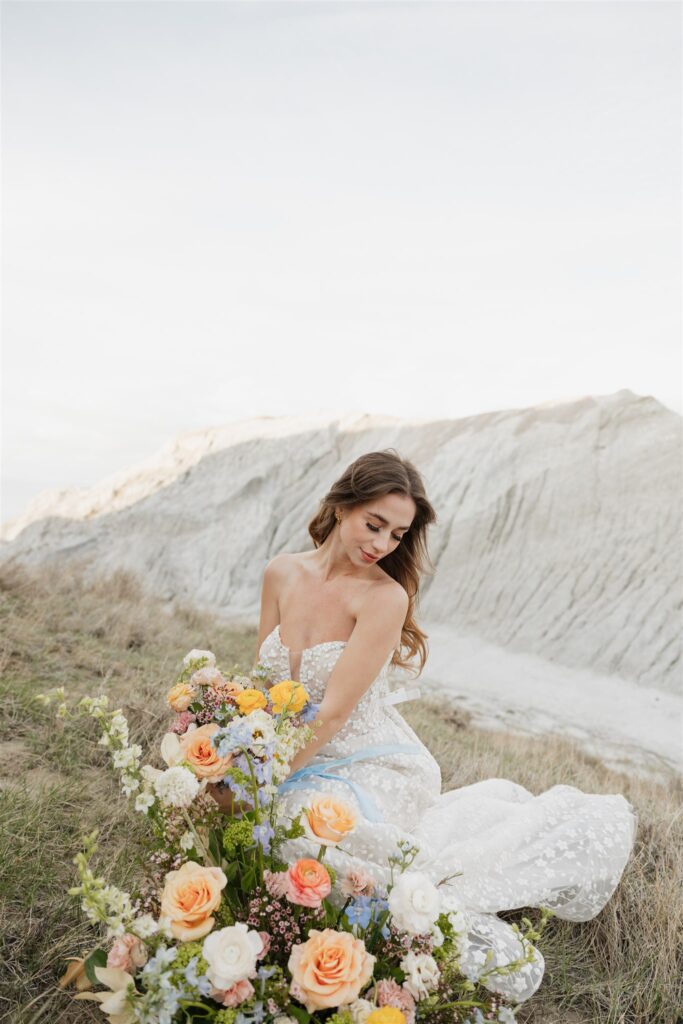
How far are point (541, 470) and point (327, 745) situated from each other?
56.6ft

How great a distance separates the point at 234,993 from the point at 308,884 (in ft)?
0.93

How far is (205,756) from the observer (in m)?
2.00

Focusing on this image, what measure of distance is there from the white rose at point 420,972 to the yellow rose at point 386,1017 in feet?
0.30

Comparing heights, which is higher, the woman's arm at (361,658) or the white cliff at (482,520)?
the woman's arm at (361,658)

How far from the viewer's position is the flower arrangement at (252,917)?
5.52 ft

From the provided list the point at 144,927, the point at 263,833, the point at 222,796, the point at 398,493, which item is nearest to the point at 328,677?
the point at 398,493

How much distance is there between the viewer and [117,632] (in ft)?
24.6

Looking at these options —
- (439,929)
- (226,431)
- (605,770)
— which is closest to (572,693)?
(605,770)

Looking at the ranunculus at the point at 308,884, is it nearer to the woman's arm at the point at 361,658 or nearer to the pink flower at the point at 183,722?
the pink flower at the point at 183,722

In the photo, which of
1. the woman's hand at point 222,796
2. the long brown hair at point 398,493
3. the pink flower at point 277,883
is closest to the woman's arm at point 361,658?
the long brown hair at point 398,493

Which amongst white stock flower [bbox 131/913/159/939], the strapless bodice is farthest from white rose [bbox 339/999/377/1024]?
the strapless bodice

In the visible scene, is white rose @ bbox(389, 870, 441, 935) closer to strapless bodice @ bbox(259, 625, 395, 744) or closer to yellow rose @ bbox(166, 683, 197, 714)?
yellow rose @ bbox(166, 683, 197, 714)

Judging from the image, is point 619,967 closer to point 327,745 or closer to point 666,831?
point 666,831

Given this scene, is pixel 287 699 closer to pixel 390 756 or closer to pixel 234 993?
pixel 234 993
